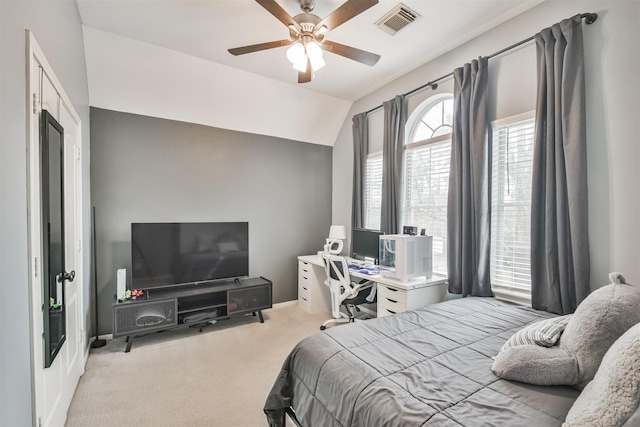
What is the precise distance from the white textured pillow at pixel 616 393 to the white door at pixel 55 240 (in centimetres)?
221

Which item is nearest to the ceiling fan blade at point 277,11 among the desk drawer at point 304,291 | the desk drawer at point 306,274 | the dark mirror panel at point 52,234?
the dark mirror panel at point 52,234

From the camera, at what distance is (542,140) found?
7.39 feet

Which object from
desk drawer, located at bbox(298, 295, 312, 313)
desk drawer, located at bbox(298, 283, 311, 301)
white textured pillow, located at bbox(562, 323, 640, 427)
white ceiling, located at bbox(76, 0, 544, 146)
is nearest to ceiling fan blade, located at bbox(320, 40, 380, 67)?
white ceiling, located at bbox(76, 0, 544, 146)

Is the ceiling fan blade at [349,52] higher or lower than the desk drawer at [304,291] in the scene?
higher

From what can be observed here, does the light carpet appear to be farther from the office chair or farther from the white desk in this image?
the white desk

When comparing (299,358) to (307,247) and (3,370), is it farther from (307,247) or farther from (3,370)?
(307,247)

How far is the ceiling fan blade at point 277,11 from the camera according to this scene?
6.22ft

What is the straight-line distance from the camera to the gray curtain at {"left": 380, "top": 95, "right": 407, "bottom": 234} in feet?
11.6

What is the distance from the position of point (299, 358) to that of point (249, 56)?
3.02 metres

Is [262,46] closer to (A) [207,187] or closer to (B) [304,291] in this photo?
(A) [207,187]

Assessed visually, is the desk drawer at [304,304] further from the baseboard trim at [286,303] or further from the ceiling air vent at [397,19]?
the ceiling air vent at [397,19]

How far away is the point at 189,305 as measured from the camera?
348 cm

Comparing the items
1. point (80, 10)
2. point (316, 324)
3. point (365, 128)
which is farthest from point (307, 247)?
point (80, 10)

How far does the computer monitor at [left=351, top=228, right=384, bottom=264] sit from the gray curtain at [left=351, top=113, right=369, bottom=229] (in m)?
0.26
